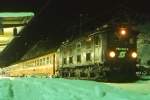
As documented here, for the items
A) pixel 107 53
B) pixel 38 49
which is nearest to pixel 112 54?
pixel 107 53

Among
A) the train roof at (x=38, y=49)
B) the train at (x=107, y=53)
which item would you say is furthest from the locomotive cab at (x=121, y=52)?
the train roof at (x=38, y=49)

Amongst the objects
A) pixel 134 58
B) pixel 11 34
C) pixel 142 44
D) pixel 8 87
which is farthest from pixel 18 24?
pixel 8 87

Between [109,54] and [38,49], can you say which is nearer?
[109,54]

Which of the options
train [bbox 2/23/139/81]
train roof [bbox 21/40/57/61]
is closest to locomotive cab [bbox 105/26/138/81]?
train [bbox 2/23/139/81]

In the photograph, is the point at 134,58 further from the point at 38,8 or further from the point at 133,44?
the point at 38,8

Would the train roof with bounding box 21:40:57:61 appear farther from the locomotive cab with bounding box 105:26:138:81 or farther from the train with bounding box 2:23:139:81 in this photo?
the locomotive cab with bounding box 105:26:138:81

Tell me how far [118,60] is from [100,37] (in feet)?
5.18

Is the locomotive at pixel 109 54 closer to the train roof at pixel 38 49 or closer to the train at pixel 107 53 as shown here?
the train at pixel 107 53

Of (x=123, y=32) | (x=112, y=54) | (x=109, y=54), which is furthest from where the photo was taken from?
(x=123, y=32)

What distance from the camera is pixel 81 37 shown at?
19.5 meters

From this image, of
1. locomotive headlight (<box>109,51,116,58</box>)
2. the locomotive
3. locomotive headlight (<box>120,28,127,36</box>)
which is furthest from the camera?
locomotive headlight (<box>120,28,127,36</box>)

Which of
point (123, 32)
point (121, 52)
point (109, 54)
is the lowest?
point (109, 54)

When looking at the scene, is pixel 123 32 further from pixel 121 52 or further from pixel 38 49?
pixel 38 49

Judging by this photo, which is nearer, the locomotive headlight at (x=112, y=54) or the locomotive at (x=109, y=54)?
the locomotive at (x=109, y=54)
